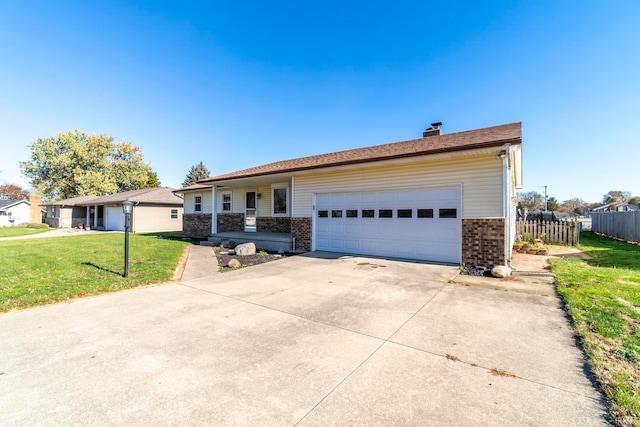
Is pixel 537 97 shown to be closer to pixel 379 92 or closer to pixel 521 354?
pixel 379 92

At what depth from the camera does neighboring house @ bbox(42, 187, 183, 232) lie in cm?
2284

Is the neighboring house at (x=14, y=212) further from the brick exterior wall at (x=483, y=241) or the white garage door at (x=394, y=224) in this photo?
the brick exterior wall at (x=483, y=241)

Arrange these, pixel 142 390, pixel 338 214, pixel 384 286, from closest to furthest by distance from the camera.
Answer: pixel 142 390 → pixel 384 286 → pixel 338 214

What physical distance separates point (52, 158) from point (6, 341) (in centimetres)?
5004

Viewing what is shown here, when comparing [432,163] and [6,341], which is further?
[432,163]

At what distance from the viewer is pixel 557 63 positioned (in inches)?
367

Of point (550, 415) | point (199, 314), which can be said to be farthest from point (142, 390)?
point (550, 415)

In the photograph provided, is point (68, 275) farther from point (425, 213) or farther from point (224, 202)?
point (224, 202)

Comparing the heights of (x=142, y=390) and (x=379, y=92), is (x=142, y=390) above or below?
Answer: below

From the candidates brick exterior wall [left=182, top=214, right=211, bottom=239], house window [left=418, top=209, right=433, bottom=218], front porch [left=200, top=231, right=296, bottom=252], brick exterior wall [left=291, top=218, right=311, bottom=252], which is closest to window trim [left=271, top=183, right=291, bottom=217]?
front porch [left=200, top=231, right=296, bottom=252]

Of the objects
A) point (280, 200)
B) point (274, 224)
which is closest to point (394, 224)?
point (280, 200)

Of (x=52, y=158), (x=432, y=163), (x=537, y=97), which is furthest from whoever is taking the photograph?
(x=52, y=158)

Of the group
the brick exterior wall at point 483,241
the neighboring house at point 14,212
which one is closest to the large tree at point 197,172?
the neighboring house at point 14,212

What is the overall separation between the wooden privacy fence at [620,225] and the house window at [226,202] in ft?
71.2
